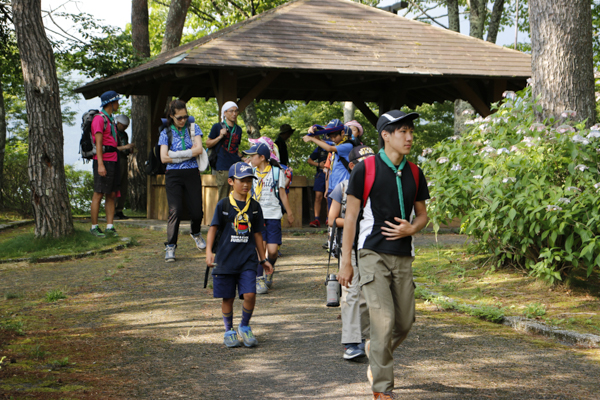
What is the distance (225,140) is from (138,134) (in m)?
8.84

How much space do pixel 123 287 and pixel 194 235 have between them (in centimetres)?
214

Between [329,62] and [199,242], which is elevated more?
[329,62]

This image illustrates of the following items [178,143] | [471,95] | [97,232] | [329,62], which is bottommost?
[97,232]

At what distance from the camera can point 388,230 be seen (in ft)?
11.7

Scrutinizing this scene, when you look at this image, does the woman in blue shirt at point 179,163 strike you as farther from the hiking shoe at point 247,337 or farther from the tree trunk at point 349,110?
the tree trunk at point 349,110

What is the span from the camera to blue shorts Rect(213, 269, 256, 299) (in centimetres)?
479

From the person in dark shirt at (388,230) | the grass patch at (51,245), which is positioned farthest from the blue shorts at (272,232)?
the grass patch at (51,245)

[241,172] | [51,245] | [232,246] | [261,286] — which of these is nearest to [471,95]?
[261,286]

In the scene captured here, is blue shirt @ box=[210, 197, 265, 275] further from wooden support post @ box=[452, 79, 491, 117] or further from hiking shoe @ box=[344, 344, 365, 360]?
wooden support post @ box=[452, 79, 491, 117]

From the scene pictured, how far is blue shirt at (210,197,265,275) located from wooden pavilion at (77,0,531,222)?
22.2 feet

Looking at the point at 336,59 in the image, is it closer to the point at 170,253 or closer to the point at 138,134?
the point at 170,253

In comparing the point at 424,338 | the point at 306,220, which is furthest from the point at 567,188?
the point at 306,220

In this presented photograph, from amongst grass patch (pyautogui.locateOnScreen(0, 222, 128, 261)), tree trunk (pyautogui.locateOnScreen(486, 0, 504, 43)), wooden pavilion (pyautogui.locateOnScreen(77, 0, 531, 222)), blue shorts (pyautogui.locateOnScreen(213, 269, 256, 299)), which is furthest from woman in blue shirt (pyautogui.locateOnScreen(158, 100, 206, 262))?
tree trunk (pyautogui.locateOnScreen(486, 0, 504, 43))

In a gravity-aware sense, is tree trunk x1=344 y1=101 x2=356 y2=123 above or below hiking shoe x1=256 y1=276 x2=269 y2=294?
above
